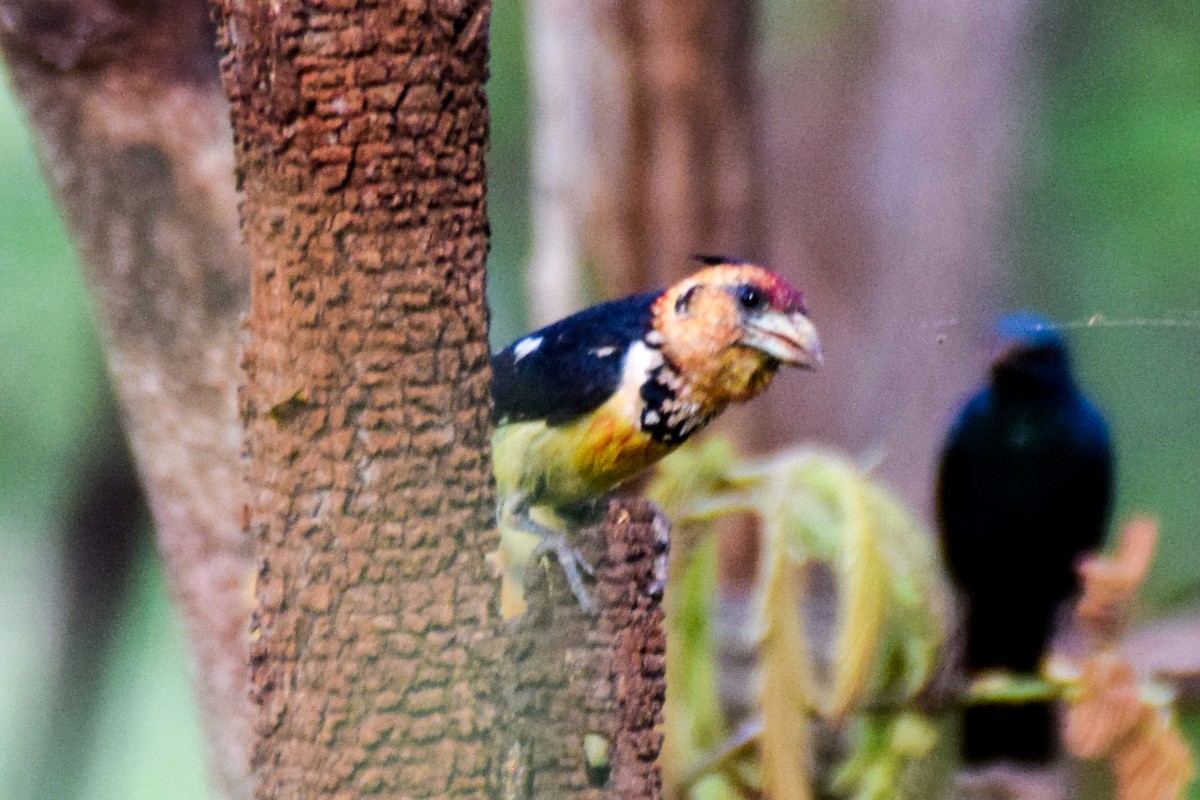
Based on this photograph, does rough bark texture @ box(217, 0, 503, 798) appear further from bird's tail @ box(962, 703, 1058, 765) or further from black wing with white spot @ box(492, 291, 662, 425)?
bird's tail @ box(962, 703, 1058, 765)

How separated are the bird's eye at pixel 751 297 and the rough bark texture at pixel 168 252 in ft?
3.14

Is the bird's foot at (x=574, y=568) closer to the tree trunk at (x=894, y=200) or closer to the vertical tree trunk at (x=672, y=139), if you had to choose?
the tree trunk at (x=894, y=200)

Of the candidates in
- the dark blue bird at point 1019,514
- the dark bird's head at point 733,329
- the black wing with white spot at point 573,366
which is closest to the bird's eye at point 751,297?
the dark bird's head at point 733,329

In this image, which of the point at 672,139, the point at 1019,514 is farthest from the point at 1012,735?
the point at 672,139

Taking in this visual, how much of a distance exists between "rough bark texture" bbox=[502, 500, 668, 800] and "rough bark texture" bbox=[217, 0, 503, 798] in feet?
0.13

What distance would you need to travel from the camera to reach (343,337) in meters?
0.81

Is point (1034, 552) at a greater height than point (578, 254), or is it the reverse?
point (578, 254)

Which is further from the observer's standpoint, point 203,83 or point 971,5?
point 971,5

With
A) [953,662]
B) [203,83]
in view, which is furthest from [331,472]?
[953,662]

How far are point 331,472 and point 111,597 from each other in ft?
5.25

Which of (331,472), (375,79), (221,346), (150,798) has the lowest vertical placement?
(150,798)

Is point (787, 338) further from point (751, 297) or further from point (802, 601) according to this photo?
point (802, 601)

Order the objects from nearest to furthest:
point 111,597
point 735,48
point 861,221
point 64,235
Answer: point 64,235, point 111,597, point 735,48, point 861,221

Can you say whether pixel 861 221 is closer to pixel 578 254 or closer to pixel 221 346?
pixel 578 254
